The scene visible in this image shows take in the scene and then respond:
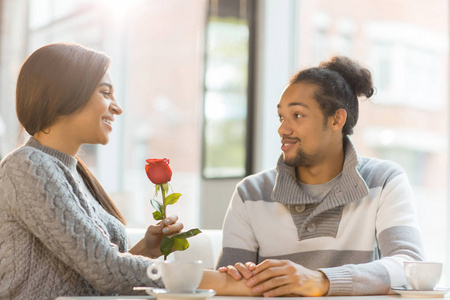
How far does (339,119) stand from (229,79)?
7.21 feet

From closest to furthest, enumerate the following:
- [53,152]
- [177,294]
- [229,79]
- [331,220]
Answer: [177,294] < [53,152] < [331,220] < [229,79]

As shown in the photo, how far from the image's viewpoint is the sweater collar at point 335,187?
2.20 m

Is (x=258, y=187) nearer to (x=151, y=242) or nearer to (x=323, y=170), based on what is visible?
(x=323, y=170)

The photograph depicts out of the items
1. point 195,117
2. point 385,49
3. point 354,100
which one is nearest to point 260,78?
point 385,49

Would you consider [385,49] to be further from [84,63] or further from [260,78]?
[84,63]

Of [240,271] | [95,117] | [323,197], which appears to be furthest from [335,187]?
[95,117]

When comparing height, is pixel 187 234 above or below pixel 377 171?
below

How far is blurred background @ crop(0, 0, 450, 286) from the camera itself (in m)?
3.63

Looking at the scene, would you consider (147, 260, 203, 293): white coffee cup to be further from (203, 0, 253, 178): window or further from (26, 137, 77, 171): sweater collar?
(203, 0, 253, 178): window

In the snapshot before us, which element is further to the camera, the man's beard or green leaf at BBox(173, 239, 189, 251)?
the man's beard

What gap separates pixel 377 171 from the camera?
7.54 feet

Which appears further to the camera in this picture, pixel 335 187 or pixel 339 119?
pixel 339 119

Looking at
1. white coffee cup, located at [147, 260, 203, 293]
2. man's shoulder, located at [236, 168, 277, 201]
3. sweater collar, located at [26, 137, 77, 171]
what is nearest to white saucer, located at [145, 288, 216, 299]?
white coffee cup, located at [147, 260, 203, 293]

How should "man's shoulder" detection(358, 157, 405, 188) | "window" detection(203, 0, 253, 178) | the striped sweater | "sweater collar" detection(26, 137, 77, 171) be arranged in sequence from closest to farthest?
"sweater collar" detection(26, 137, 77, 171) < the striped sweater < "man's shoulder" detection(358, 157, 405, 188) < "window" detection(203, 0, 253, 178)
